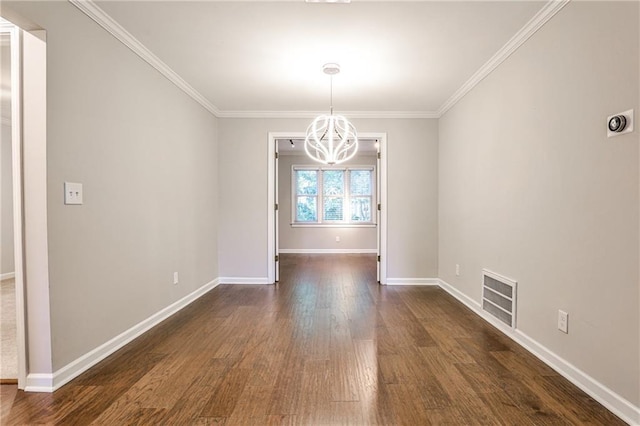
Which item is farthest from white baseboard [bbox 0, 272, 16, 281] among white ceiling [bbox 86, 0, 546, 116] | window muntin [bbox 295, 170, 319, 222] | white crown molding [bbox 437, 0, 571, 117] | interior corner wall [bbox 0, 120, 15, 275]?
white crown molding [bbox 437, 0, 571, 117]

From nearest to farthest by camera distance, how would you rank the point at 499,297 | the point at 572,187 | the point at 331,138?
the point at 572,187
the point at 499,297
the point at 331,138

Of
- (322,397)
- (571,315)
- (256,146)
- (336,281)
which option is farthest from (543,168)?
(256,146)

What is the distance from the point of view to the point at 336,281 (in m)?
4.71

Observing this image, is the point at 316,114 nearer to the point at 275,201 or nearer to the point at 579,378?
the point at 275,201

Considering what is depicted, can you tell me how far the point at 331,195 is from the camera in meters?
7.92

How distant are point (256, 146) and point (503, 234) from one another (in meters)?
3.25

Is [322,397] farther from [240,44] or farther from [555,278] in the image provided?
[240,44]

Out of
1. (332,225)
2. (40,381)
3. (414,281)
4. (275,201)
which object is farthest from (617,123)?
(332,225)

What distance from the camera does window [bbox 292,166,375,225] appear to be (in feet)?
25.9

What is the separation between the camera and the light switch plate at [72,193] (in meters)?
1.92

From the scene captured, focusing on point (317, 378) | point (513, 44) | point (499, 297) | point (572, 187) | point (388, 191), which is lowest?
point (317, 378)

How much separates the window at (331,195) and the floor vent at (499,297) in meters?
4.90

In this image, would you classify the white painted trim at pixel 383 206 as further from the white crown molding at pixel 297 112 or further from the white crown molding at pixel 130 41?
the white crown molding at pixel 130 41

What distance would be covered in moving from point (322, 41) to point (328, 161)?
110cm
